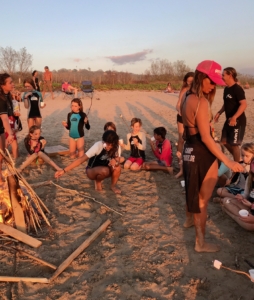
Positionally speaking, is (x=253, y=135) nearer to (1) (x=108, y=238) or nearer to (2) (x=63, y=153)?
(2) (x=63, y=153)

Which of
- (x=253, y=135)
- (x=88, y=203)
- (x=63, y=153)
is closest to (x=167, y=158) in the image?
(x=88, y=203)

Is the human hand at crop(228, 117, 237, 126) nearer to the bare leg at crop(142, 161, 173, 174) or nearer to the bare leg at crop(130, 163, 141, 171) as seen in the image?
the bare leg at crop(142, 161, 173, 174)

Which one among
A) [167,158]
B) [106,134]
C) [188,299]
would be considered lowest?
[188,299]

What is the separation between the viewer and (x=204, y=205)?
298 cm

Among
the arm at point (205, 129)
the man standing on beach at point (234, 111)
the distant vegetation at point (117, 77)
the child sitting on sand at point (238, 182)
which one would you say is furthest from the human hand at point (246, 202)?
the distant vegetation at point (117, 77)

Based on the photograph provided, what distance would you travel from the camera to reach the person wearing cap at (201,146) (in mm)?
2664

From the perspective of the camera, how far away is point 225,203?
4.02 m

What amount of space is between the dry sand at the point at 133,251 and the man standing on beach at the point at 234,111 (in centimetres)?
123

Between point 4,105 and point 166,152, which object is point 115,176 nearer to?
point 166,152

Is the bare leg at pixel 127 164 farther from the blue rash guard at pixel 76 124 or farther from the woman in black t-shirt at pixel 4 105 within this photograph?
the woman in black t-shirt at pixel 4 105

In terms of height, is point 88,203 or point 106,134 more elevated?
point 106,134

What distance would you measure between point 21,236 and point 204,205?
2053mm

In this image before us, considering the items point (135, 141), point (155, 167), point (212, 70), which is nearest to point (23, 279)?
point (212, 70)

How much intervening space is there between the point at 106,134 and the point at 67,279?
2217 millimetres
